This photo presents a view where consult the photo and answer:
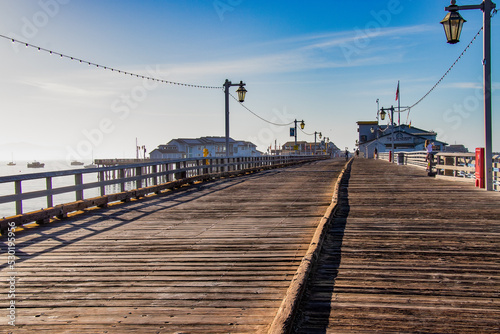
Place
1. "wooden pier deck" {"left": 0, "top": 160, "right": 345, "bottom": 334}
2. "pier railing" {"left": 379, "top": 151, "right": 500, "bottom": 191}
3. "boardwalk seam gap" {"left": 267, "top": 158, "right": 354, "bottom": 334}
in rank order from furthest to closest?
"pier railing" {"left": 379, "top": 151, "right": 500, "bottom": 191} < "wooden pier deck" {"left": 0, "top": 160, "right": 345, "bottom": 334} < "boardwalk seam gap" {"left": 267, "top": 158, "right": 354, "bottom": 334}

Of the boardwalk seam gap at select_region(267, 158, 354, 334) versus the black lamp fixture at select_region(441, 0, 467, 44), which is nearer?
the boardwalk seam gap at select_region(267, 158, 354, 334)

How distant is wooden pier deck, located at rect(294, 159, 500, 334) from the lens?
11.9 ft

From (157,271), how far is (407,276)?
290cm

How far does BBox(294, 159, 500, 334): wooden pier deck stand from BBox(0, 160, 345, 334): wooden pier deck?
1.62 ft

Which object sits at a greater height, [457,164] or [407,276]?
[457,164]

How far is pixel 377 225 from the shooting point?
26.2 ft

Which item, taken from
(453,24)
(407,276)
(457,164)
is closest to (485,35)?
(453,24)

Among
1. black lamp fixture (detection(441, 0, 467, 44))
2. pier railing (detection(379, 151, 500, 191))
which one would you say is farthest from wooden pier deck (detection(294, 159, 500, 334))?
pier railing (detection(379, 151, 500, 191))

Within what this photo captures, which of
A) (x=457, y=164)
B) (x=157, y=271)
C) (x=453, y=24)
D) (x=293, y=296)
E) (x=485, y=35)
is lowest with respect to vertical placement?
(x=157, y=271)

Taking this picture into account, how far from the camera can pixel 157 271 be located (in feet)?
A: 17.3

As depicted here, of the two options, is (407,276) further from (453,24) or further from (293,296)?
(453,24)

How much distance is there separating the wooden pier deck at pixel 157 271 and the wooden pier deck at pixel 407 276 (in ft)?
1.62

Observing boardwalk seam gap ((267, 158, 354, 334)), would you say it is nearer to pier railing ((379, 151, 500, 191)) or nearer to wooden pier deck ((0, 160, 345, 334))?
wooden pier deck ((0, 160, 345, 334))

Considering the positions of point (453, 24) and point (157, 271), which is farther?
point (453, 24)
